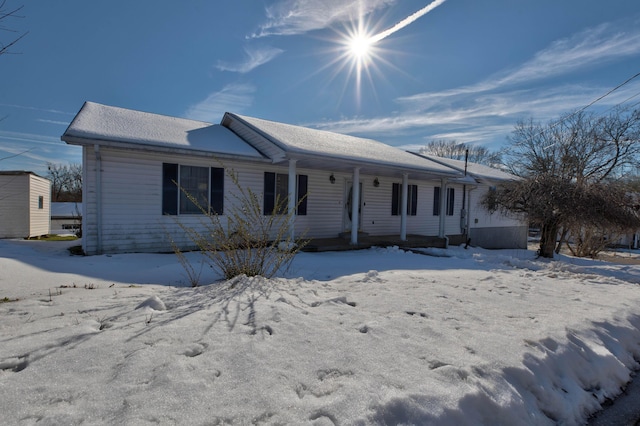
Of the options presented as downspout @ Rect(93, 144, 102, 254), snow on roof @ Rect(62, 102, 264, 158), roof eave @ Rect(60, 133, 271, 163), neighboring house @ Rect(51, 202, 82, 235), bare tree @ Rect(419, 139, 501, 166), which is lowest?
neighboring house @ Rect(51, 202, 82, 235)

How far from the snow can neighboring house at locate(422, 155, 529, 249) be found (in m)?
11.3

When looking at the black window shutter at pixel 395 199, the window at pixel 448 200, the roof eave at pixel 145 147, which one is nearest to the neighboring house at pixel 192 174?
the roof eave at pixel 145 147

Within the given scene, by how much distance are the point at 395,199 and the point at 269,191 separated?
557 cm

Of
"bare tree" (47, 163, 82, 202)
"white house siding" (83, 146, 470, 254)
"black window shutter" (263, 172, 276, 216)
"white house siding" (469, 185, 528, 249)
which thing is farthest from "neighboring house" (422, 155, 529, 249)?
"bare tree" (47, 163, 82, 202)

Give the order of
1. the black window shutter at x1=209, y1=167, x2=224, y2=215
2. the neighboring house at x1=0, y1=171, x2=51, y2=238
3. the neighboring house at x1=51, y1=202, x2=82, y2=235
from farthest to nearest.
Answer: the neighboring house at x1=51, y1=202, x2=82, y2=235, the neighboring house at x1=0, y1=171, x2=51, y2=238, the black window shutter at x1=209, y1=167, x2=224, y2=215

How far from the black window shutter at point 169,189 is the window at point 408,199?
805cm

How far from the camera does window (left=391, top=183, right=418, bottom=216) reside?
13258 millimetres

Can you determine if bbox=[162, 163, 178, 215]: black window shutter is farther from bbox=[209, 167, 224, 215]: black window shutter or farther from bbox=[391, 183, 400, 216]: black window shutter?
bbox=[391, 183, 400, 216]: black window shutter

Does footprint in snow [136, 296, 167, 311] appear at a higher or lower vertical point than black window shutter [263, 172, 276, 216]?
lower

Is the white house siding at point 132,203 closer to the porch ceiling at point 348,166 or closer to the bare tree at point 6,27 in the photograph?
the porch ceiling at point 348,166

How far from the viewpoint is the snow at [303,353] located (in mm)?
1854

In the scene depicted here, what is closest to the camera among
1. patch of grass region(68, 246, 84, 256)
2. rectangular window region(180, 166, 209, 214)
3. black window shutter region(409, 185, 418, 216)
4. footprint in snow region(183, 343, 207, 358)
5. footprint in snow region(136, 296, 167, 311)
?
footprint in snow region(183, 343, 207, 358)

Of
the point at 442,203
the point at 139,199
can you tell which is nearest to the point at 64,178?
the point at 139,199

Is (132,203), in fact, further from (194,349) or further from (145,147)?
(194,349)
